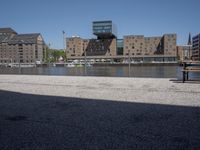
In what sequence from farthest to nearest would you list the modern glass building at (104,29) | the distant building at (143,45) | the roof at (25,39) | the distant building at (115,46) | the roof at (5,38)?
the roof at (5,38) < the roof at (25,39) < the modern glass building at (104,29) < the distant building at (143,45) < the distant building at (115,46)

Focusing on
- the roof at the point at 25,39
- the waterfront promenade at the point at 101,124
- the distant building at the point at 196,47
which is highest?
the roof at the point at 25,39

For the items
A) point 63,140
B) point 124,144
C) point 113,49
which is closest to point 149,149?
point 124,144

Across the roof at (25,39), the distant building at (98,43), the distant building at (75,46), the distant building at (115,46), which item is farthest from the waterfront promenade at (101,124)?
the roof at (25,39)

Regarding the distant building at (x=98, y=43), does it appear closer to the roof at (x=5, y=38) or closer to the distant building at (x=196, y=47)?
the roof at (x=5, y=38)

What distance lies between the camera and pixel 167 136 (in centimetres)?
306

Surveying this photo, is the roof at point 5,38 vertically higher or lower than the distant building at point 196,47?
higher

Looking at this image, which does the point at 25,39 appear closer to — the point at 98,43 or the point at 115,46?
the point at 98,43

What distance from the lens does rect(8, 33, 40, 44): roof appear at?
130m

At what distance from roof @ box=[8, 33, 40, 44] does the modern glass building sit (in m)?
36.3

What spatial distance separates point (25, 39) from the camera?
13188 centimetres

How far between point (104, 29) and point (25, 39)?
1862 inches

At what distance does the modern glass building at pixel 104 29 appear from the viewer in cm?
11812

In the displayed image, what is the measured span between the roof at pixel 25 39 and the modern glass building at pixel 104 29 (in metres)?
36.3

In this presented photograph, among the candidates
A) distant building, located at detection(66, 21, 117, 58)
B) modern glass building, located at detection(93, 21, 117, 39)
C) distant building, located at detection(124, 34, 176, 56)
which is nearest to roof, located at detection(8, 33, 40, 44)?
distant building, located at detection(66, 21, 117, 58)
